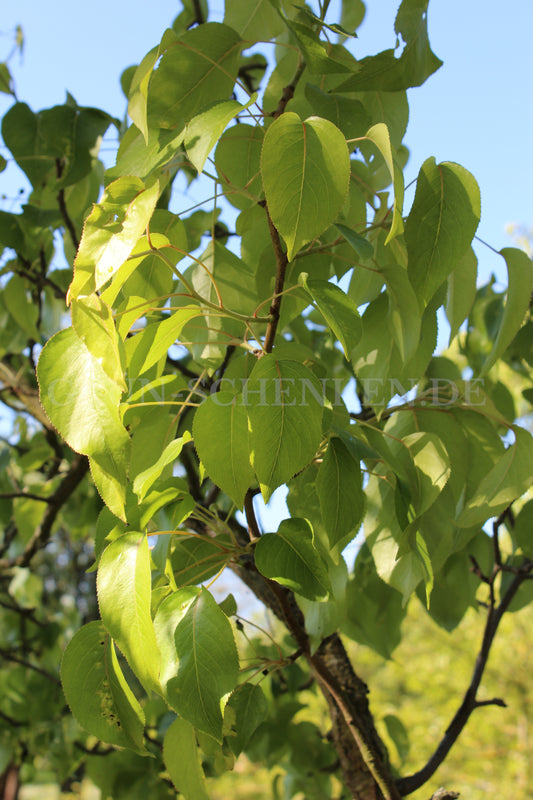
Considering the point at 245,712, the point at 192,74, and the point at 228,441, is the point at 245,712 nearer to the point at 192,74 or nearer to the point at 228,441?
the point at 228,441

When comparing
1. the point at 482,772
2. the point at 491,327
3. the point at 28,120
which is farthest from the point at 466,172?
the point at 482,772

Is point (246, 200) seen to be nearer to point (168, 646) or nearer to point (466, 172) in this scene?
Answer: point (466, 172)

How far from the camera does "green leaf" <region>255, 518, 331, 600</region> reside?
41 centimetres

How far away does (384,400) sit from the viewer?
52 cm

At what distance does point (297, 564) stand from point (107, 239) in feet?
0.76

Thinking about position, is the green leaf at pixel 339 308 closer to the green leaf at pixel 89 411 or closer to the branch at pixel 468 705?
the green leaf at pixel 89 411

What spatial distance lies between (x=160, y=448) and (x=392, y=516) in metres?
0.21

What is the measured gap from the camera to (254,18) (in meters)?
0.60

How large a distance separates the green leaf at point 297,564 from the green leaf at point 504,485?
0.46 feet

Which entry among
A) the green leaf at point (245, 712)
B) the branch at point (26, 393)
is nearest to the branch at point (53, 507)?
the branch at point (26, 393)

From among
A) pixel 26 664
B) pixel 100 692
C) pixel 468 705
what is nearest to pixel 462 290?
pixel 100 692

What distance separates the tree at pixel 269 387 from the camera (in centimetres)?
35

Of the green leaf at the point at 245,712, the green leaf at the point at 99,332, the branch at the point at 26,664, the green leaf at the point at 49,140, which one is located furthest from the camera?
the branch at the point at 26,664

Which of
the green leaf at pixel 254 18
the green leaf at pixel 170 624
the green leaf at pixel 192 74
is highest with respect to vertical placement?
the green leaf at pixel 254 18
